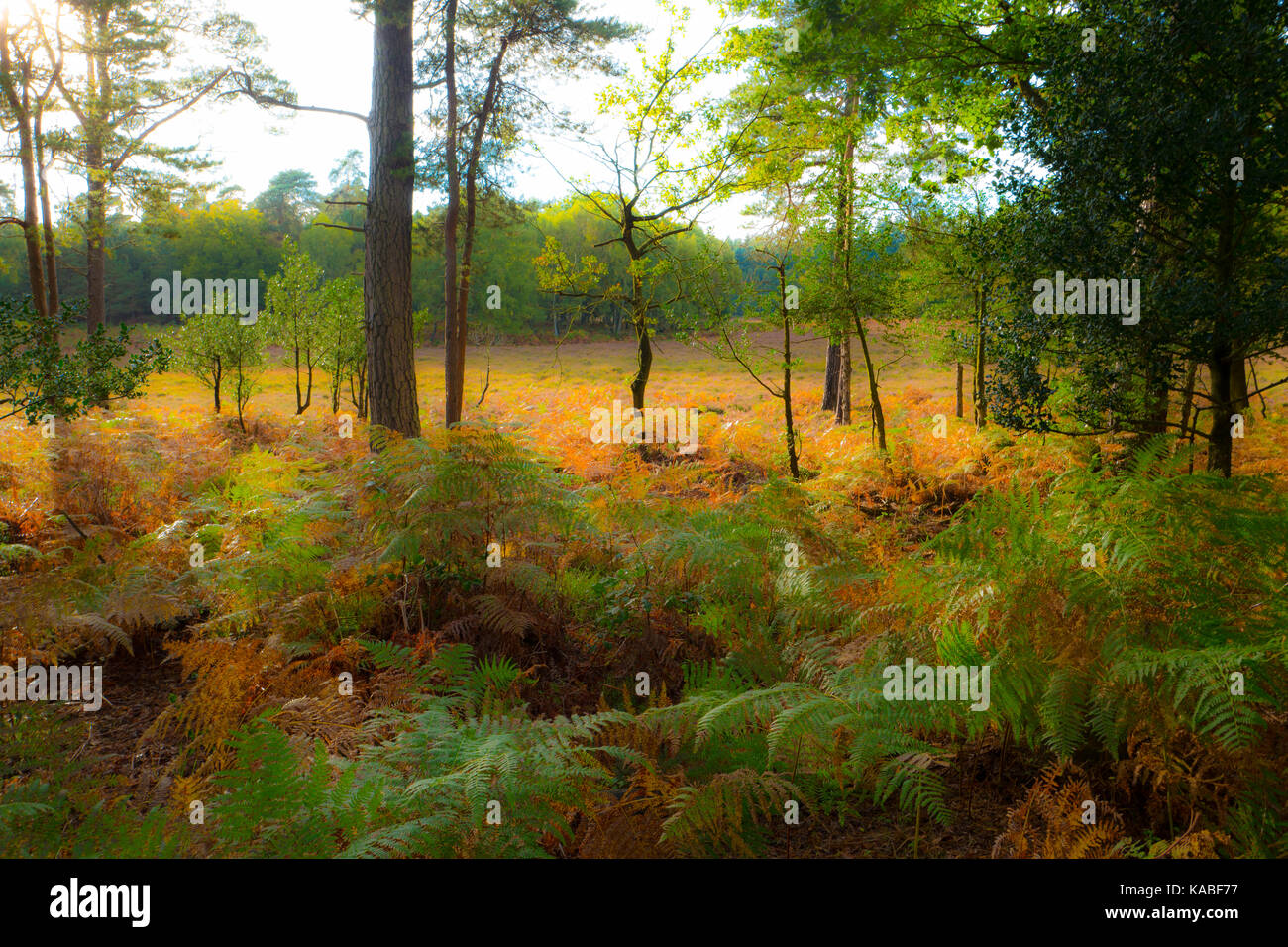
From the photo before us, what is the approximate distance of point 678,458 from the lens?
14.6m

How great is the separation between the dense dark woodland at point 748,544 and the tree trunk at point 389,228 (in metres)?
0.05

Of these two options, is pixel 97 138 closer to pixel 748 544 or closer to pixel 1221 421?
pixel 748 544

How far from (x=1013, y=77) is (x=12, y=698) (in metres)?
11.8

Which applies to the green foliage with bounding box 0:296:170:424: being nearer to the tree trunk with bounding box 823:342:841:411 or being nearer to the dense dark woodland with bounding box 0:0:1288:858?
the dense dark woodland with bounding box 0:0:1288:858

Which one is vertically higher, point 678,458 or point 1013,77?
point 1013,77

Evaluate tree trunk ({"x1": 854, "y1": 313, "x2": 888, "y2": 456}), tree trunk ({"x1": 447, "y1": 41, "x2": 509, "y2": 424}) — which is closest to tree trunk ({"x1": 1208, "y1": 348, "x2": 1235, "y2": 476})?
tree trunk ({"x1": 854, "y1": 313, "x2": 888, "y2": 456})

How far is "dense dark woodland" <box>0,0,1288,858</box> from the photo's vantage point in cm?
285

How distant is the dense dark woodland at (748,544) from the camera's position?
2.85 meters

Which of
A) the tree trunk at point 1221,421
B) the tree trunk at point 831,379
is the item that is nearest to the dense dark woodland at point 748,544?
the tree trunk at point 1221,421

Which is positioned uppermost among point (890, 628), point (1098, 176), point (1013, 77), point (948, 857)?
point (1013, 77)

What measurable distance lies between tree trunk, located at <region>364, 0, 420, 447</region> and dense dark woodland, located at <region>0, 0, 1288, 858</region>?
50mm

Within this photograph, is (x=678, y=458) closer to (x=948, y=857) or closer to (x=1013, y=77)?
(x=1013, y=77)

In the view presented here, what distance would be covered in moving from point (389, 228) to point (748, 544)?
6746mm

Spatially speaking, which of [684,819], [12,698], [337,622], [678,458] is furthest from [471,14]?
[684,819]
